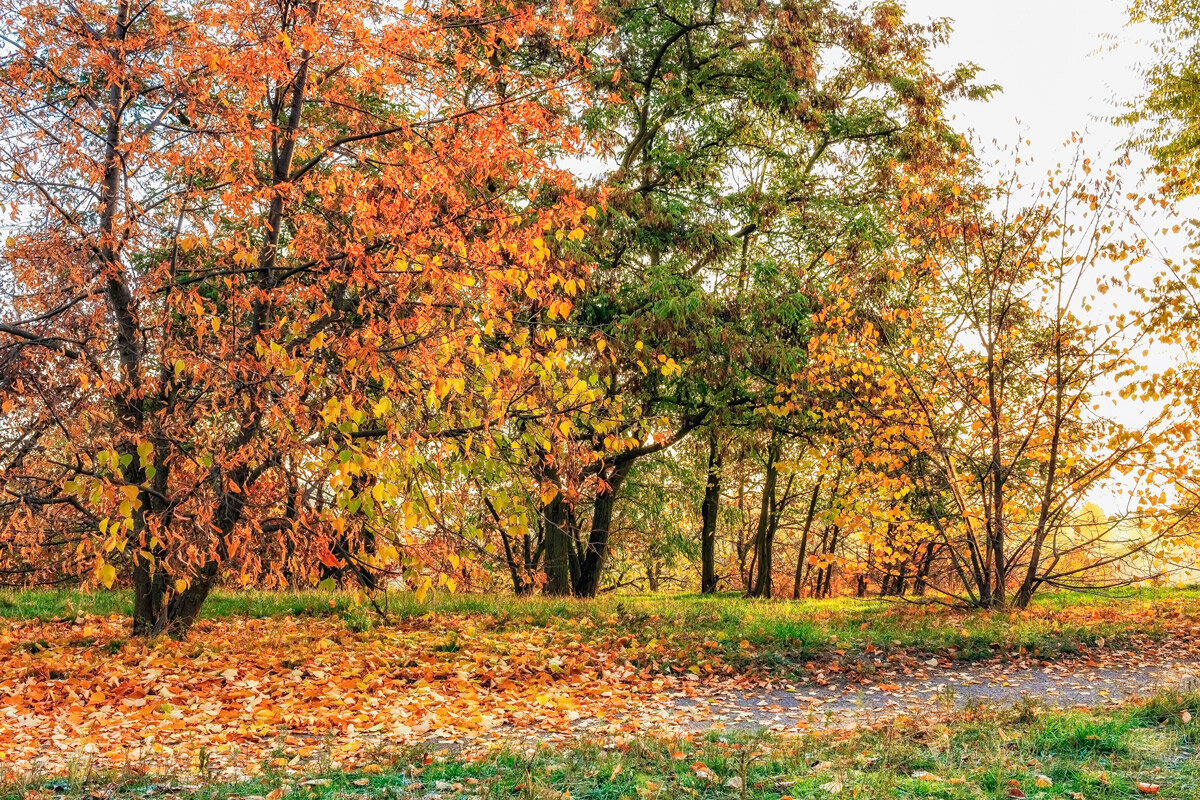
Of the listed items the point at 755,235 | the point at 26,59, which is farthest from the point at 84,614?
the point at 755,235

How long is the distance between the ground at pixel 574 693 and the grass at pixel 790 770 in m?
0.02

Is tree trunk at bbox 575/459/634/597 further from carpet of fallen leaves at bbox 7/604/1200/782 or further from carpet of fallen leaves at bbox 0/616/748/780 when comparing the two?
carpet of fallen leaves at bbox 0/616/748/780

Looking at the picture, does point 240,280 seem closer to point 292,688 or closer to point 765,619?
point 292,688

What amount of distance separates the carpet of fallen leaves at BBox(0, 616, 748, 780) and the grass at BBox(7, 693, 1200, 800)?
50 cm

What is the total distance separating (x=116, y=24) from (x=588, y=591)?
1194 cm

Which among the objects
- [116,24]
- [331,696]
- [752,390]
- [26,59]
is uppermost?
[116,24]

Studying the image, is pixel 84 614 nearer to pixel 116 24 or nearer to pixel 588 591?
pixel 116 24

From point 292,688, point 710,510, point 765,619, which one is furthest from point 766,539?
point 292,688

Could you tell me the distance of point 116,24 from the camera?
7.39 m

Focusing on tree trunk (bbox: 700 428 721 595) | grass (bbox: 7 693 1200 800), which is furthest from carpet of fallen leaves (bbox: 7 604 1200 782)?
tree trunk (bbox: 700 428 721 595)

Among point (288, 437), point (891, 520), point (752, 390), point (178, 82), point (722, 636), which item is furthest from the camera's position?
point (752, 390)

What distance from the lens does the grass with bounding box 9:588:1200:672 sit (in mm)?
9406

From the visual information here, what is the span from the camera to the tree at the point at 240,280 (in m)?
6.23

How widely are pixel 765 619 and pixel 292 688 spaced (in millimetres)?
5873
